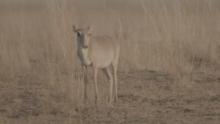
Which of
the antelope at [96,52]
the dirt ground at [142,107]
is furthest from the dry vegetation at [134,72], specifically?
the antelope at [96,52]

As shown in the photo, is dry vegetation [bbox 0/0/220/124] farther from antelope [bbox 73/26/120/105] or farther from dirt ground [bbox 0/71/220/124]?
antelope [bbox 73/26/120/105]

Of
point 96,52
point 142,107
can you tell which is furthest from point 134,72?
point 142,107

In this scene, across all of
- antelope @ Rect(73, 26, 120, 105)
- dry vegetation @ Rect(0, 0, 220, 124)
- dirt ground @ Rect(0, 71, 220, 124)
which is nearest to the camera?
dirt ground @ Rect(0, 71, 220, 124)

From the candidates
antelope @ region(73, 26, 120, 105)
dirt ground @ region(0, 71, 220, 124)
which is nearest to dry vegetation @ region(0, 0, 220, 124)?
dirt ground @ region(0, 71, 220, 124)

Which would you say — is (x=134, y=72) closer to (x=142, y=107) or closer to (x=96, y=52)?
(x=96, y=52)

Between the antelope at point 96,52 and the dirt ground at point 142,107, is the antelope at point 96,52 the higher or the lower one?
the higher one

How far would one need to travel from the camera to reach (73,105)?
10.4 m

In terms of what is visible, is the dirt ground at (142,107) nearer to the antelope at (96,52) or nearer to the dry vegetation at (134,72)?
the dry vegetation at (134,72)

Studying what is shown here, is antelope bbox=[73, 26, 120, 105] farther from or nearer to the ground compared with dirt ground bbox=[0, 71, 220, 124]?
farther from the ground

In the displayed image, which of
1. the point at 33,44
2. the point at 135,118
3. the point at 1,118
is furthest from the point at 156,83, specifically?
the point at 33,44

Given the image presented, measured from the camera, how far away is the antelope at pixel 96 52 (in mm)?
10633

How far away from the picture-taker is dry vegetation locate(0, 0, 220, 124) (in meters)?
9.94

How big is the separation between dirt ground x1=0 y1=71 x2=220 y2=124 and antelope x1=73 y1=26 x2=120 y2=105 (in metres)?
0.30

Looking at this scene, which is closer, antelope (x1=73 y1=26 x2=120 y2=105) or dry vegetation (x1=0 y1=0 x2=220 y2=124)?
dry vegetation (x1=0 y1=0 x2=220 y2=124)
